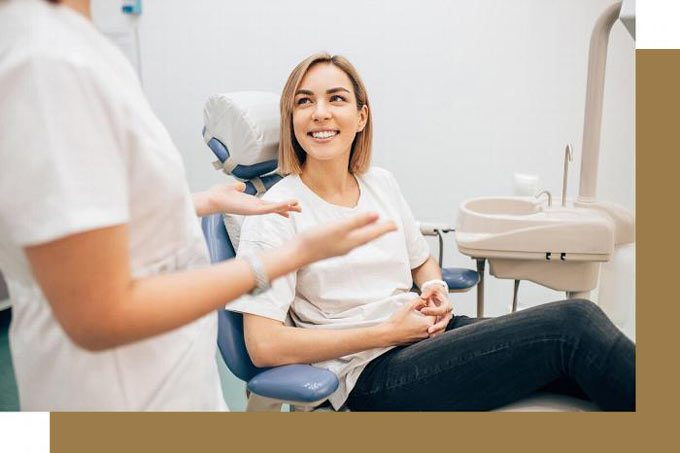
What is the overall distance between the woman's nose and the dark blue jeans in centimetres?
43

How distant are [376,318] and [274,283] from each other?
0.20 meters

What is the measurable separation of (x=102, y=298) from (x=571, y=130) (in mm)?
1311

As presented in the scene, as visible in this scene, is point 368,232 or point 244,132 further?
point 244,132

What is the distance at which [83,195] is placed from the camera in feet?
1.39

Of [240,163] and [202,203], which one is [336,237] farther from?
[240,163]

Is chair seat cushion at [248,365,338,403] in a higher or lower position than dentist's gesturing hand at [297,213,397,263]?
lower

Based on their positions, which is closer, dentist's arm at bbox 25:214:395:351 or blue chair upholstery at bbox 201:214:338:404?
dentist's arm at bbox 25:214:395:351

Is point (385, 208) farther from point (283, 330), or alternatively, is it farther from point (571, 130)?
point (571, 130)

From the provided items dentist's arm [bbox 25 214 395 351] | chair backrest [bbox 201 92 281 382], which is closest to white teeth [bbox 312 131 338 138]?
chair backrest [bbox 201 92 281 382]

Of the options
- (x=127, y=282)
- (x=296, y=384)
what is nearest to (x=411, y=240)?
(x=296, y=384)

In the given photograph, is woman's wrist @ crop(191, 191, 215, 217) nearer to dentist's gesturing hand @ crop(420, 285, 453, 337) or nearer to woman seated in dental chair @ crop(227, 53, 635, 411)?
woman seated in dental chair @ crop(227, 53, 635, 411)

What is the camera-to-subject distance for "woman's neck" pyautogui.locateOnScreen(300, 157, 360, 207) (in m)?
1.16

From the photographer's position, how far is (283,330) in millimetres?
971

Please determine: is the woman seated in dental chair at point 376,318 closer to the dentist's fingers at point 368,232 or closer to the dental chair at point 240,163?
the dental chair at point 240,163
